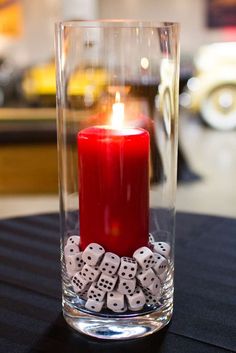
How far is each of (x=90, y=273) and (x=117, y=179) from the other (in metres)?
0.09

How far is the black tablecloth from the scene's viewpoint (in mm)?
533

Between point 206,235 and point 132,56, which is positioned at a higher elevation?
point 132,56

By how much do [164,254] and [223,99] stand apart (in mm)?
4813

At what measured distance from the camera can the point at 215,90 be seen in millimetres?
5246

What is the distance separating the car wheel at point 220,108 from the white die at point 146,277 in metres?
4.75

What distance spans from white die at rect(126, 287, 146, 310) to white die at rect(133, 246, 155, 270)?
25 millimetres

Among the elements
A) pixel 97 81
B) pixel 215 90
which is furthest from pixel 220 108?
pixel 97 81

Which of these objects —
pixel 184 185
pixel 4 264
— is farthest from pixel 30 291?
pixel 184 185

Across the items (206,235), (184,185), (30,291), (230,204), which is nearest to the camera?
(30,291)

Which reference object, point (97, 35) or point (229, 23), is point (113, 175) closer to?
point (97, 35)

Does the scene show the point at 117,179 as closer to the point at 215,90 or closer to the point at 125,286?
the point at 125,286

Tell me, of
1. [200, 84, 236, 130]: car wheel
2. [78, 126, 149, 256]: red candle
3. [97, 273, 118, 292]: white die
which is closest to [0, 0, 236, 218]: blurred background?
[200, 84, 236, 130]: car wheel

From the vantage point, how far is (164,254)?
1.88 feet

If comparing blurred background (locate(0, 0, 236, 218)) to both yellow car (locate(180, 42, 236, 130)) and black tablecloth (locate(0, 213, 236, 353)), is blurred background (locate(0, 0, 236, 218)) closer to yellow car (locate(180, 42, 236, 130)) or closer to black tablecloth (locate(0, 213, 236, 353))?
yellow car (locate(180, 42, 236, 130))
